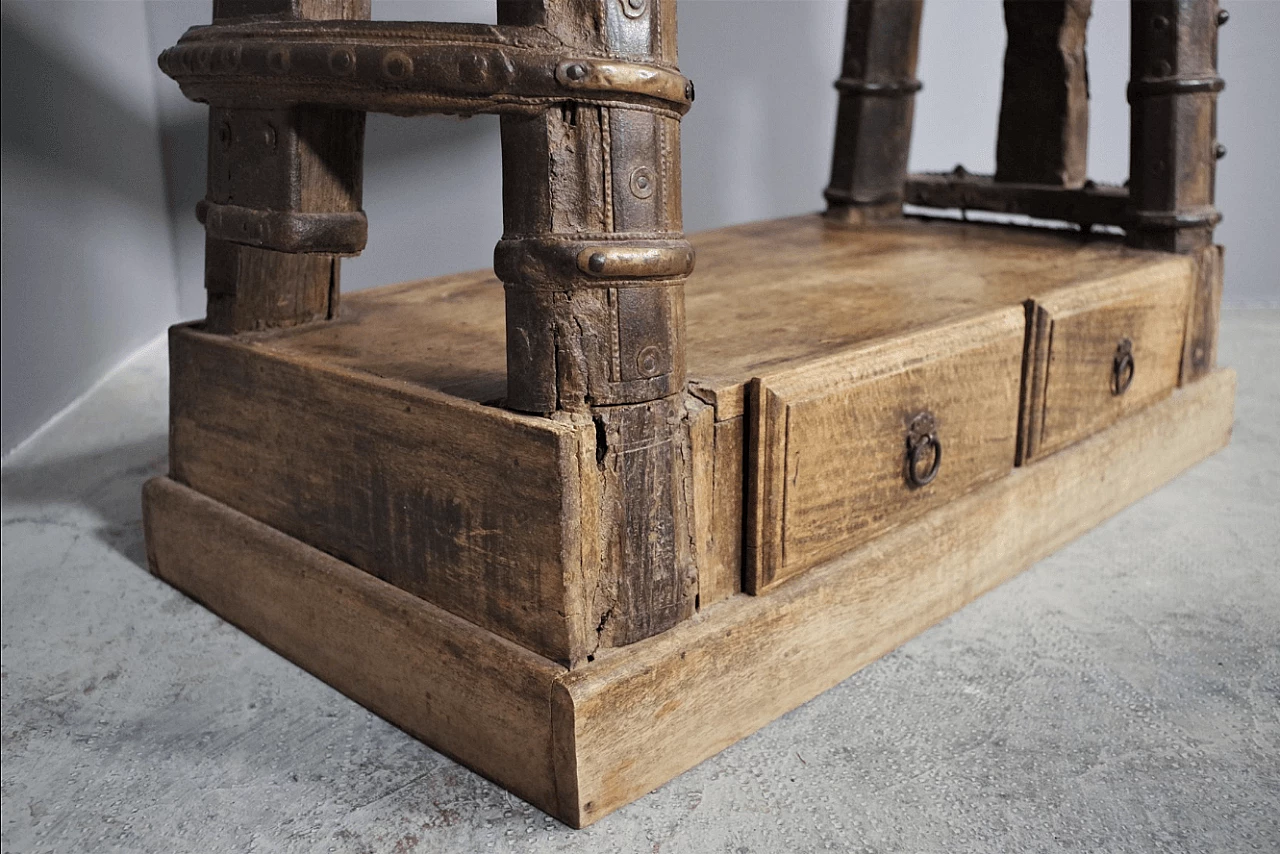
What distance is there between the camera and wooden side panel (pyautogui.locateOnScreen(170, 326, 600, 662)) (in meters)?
0.92

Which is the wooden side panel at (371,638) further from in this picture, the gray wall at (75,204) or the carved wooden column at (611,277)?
the gray wall at (75,204)

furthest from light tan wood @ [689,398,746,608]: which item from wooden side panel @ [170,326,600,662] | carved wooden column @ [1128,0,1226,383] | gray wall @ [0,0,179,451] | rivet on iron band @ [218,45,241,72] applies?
gray wall @ [0,0,179,451]

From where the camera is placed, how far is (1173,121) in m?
1.71

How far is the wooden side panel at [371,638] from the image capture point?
0.95m

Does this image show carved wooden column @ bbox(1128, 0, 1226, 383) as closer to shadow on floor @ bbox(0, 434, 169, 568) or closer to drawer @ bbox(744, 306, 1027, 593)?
drawer @ bbox(744, 306, 1027, 593)

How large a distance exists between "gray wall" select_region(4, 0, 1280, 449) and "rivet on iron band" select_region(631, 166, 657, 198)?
137cm

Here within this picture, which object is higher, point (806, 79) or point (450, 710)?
point (806, 79)

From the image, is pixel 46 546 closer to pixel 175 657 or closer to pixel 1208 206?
pixel 175 657

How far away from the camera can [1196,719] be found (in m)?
1.10

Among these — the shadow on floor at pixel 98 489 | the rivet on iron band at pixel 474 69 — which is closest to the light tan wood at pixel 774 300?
the rivet on iron band at pixel 474 69

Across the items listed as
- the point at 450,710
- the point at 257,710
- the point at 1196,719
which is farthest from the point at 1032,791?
the point at 257,710

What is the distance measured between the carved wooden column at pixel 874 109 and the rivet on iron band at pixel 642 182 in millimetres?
1312

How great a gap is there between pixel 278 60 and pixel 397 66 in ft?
0.47

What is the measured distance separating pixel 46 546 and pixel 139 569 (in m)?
0.16
